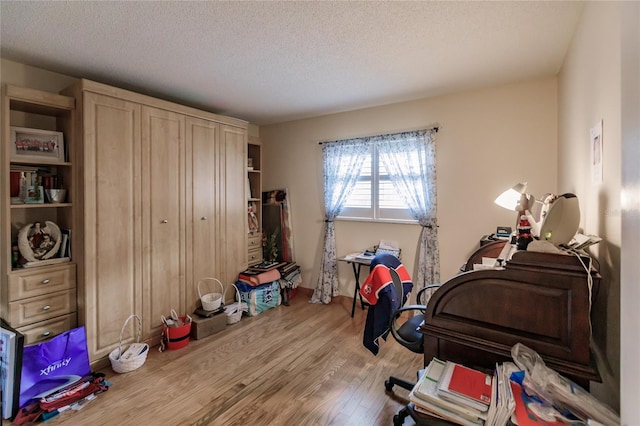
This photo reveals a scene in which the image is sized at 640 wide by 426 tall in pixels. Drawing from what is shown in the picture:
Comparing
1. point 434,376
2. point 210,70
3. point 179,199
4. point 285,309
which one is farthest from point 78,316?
point 434,376

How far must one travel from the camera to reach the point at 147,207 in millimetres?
2820

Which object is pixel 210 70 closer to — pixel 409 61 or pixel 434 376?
pixel 409 61

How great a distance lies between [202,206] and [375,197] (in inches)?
80.6

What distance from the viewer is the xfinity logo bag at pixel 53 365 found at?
6.59 ft

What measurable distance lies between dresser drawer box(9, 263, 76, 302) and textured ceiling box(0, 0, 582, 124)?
5.45ft

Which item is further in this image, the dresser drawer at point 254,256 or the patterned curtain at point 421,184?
the dresser drawer at point 254,256

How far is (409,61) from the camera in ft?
7.94

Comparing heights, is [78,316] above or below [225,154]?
below

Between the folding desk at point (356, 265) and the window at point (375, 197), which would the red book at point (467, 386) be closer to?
the folding desk at point (356, 265)

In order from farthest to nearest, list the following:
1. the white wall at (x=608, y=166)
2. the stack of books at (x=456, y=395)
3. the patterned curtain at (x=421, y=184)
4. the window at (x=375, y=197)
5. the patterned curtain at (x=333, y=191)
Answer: the patterned curtain at (x=333, y=191), the window at (x=375, y=197), the patterned curtain at (x=421, y=184), the stack of books at (x=456, y=395), the white wall at (x=608, y=166)

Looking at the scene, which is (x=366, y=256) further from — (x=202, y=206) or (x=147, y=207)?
(x=147, y=207)

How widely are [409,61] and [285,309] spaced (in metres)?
3.01

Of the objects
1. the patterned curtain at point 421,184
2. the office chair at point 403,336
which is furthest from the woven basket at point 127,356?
the patterned curtain at point 421,184

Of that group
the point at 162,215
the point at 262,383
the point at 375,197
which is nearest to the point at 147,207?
the point at 162,215
